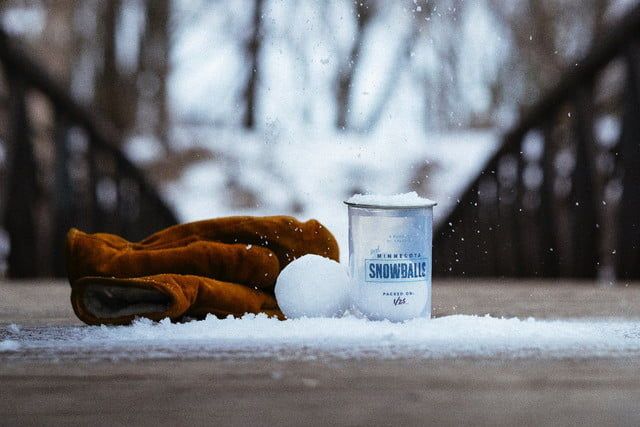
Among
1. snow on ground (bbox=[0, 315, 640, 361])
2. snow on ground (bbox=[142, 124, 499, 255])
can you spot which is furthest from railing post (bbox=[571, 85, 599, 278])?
snow on ground (bbox=[142, 124, 499, 255])

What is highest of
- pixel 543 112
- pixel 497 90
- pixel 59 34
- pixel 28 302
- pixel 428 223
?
pixel 59 34

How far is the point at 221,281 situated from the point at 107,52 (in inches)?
217

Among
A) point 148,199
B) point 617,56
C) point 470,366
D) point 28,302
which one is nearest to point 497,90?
point 148,199

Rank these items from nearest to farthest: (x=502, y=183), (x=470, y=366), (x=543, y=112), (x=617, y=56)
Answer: (x=470, y=366) < (x=617, y=56) < (x=543, y=112) < (x=502, y=183)

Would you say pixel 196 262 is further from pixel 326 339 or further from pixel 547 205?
pixel 547 205

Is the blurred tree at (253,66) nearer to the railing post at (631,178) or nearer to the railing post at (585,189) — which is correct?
the railing post at (585,189)

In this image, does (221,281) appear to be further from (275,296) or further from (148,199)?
(148,199)

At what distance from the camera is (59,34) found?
21.3 ft

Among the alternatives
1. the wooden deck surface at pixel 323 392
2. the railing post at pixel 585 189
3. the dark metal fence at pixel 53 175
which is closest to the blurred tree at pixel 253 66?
the dark metal fence at pixel 53 175

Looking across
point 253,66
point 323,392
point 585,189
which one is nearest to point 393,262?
point 323,392

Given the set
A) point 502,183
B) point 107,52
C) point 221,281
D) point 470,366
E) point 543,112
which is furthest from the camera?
point 107,52

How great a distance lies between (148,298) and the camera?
1.13 m

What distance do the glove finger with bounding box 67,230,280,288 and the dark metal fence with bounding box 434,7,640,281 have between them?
1288mm

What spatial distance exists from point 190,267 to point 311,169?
473 cm
